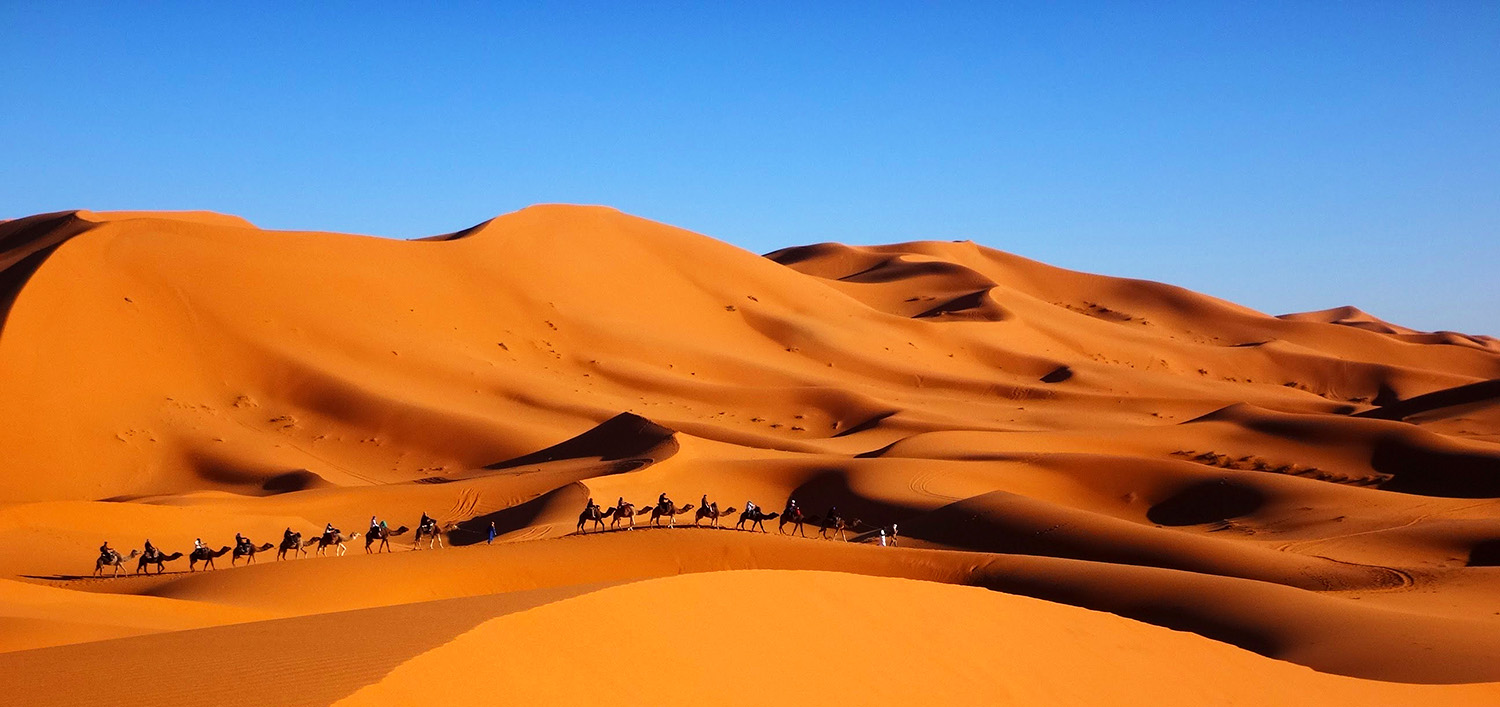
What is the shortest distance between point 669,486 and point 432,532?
8.40 meters

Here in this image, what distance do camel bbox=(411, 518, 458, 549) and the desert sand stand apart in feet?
0.75

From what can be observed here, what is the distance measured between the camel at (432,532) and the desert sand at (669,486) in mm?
228

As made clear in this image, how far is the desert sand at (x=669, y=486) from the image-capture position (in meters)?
10.3

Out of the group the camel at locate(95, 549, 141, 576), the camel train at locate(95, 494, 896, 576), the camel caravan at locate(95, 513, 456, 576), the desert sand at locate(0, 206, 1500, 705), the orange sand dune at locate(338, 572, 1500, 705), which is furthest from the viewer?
the camel train at locate(95, 494, 896, 576)

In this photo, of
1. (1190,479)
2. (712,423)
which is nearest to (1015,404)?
(712,423)

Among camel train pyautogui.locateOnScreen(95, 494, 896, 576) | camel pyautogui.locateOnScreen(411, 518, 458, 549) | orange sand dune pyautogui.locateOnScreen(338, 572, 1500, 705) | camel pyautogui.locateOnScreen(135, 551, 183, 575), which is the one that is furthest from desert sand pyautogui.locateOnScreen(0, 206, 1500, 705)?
camel pyautogui.locateOnScreen(135, 551, 183, 575)

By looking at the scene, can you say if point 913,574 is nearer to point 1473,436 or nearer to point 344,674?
point 344,674

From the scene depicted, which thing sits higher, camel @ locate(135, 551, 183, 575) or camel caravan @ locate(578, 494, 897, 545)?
camel caravan @ locate(578, 494, 897, 545)

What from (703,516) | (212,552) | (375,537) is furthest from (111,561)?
(703,516)

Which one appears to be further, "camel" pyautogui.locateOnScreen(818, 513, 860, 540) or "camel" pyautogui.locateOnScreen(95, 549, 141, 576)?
"camel" pyautogui.locateOnScreen(818, 513, 860, 540)

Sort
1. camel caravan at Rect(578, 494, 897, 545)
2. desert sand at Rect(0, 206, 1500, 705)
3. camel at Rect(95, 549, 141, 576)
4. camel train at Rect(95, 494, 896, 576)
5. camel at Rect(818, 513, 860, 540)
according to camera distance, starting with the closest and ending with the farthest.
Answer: desert sand at Rect(0, 206, 1500, 705)
camel at Rect(95, 549, 141, 576)
camel train at Rect(95, 494, 896, 576)
camel caravan at Rect(578, 494, 897, 545)
camel at Rect(818, 513, 860, 540)

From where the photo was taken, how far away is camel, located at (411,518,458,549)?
76.2 feet

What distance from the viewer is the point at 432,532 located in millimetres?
23578

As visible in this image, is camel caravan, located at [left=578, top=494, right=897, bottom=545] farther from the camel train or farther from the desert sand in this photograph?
the desert sand
